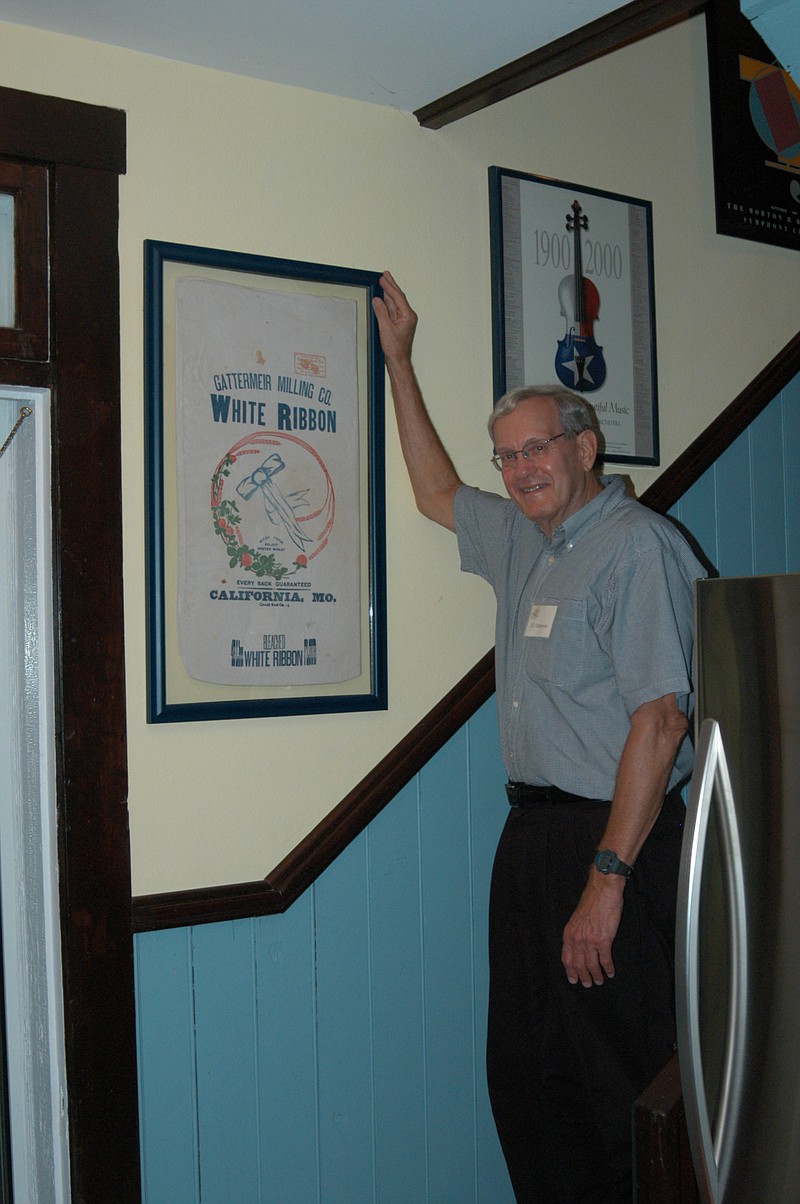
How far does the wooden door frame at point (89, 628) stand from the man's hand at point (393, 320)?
54 centimetres

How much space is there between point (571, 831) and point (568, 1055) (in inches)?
16.0

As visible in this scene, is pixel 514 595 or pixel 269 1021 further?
pixel 514 595

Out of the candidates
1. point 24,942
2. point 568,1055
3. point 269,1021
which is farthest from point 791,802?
point 24,942

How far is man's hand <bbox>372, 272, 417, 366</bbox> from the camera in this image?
2234mm

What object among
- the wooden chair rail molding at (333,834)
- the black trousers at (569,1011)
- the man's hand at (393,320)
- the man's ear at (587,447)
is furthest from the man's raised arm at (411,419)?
the black trousers at (569,1011)

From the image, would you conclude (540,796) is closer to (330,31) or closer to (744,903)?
(744,903)

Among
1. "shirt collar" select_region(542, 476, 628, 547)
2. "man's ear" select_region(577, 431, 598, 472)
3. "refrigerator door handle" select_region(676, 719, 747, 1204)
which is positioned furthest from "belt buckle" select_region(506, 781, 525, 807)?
"refrigerator door handle" select_region(676, 719, 747, 1204)

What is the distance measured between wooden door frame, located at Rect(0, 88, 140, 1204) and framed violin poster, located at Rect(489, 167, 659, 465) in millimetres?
868

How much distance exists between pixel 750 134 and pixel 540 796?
1.84 m

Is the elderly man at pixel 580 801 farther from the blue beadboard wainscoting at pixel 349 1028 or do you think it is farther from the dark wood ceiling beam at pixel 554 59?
the dark wood ceiling beam at pixel 554 59

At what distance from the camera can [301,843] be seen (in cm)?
214

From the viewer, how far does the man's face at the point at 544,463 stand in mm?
2135

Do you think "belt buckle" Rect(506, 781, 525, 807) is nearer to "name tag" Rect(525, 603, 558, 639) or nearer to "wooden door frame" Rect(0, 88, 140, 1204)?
"name tag" Rect(525, 603, 558, 639)

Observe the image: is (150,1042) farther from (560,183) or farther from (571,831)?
(560,183)
